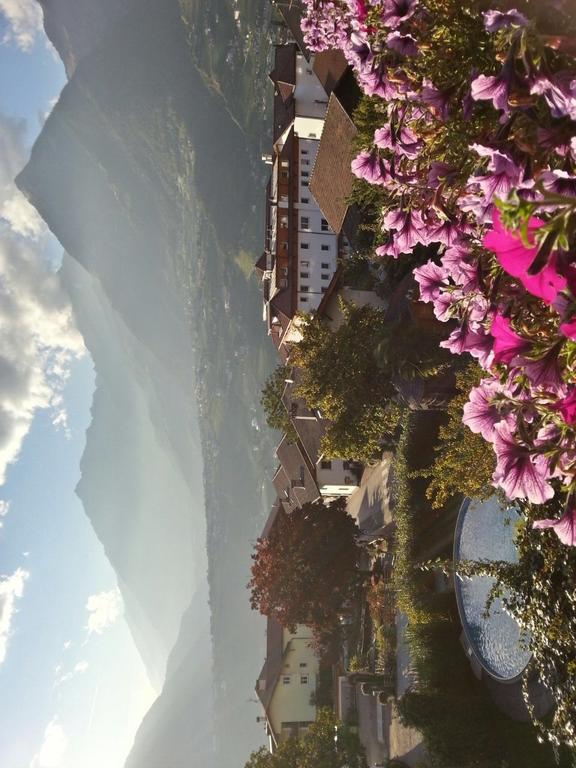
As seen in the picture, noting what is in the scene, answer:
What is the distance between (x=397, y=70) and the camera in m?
6.87

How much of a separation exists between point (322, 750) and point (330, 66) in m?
50.3

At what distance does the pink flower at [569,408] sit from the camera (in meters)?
4.81

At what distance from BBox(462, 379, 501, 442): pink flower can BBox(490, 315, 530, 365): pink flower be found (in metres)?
0.47

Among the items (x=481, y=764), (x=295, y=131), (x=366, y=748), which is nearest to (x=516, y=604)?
(x=481, y=764)

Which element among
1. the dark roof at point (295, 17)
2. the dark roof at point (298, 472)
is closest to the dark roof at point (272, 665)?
the dark roof at point (298, 472)

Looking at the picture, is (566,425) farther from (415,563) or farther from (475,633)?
(415,563)

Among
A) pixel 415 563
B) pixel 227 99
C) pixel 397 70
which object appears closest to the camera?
pixel 397 70

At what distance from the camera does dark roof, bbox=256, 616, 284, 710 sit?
169 ft

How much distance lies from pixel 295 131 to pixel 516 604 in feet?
175

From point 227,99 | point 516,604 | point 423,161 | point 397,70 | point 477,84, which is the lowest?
point 516,604

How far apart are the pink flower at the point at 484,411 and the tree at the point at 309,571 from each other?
33.4 m

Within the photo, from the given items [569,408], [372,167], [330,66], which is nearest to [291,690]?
[372,167]

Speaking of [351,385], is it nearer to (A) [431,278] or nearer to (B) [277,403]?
(B) [277,403]

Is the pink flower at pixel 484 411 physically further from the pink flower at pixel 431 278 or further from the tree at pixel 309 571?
the tree at pixel 309 571
